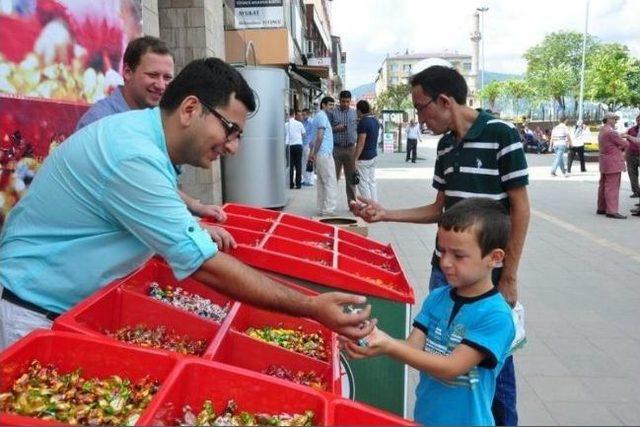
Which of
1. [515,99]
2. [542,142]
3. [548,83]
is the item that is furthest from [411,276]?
[515,99]

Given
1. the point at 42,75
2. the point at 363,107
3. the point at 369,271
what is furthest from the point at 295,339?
the point at 363,107

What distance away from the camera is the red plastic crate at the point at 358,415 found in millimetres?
1321

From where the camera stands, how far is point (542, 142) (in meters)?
27.3

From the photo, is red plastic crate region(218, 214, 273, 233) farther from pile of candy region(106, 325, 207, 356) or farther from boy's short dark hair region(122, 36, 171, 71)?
pile of candy region(106, 325, 207, 356)

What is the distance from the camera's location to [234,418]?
1.46 m

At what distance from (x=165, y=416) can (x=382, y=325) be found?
4.47 feet

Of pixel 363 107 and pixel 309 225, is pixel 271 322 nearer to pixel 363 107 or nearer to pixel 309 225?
pixel 309 225

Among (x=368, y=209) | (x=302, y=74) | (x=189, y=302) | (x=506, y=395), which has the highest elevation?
(x=302, y=74)

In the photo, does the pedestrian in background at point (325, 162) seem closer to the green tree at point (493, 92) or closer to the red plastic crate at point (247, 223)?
the red plastic crate at point (247, 223)

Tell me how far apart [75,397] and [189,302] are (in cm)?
97

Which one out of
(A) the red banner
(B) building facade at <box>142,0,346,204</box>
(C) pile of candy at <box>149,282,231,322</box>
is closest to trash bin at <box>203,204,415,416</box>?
(C) pile of candy at <box>149,282,231,322</box>

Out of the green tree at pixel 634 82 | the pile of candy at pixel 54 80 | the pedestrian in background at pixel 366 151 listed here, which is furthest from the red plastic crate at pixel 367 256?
the green tree at pixel 634 82

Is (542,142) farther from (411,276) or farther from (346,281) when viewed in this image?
(346,281)

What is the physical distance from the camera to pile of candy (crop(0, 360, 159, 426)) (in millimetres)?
1384
